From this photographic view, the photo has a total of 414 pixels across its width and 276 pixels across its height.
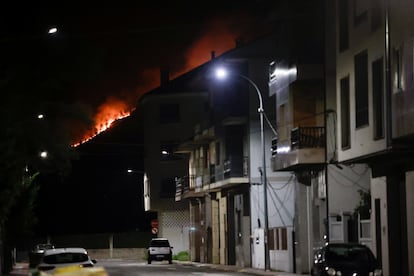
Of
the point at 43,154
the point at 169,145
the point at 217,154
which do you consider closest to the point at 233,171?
the point at 217,154

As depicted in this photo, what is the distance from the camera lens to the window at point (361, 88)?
32.8 m

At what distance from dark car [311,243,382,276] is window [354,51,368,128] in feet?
18.3

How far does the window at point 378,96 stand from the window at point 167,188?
4762 centimetres

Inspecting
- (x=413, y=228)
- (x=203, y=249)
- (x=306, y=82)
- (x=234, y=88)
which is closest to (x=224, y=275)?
(x=306, y=82)

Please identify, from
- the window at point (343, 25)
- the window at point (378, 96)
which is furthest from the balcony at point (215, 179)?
the window at point (378, 96)

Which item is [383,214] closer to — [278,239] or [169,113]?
[278,239]

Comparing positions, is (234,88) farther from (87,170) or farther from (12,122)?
(87,170)

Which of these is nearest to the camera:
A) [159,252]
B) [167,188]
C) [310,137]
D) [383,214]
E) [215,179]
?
[383,214]

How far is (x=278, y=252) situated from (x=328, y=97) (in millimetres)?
10314

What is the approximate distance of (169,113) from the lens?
78.1 metres

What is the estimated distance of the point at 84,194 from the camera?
340 ft

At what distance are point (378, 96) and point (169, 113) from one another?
156 ft

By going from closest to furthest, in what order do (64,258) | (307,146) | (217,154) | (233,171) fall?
1. (64,258)
2. (307,146)
3. (233,171)
4. (217,154)

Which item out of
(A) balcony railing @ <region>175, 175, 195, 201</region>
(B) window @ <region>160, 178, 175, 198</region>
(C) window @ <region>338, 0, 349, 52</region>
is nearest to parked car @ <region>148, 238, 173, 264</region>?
(A) balcony railing @ <region>175, 175, 195, 201</region>
